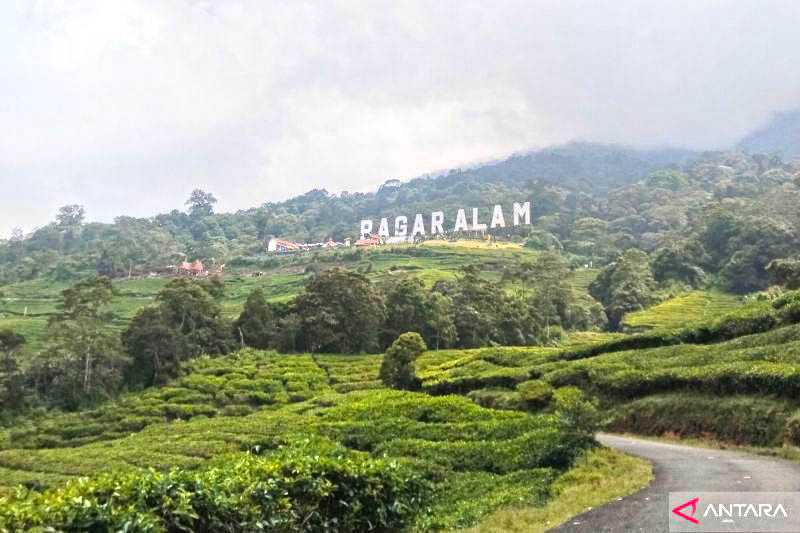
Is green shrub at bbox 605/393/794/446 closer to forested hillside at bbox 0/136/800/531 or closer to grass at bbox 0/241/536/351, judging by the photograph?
forested hillside at bbox 0/136/800/531

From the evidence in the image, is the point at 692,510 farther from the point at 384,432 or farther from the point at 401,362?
the point at 401,362

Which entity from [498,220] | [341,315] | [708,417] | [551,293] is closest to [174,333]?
[341,315]

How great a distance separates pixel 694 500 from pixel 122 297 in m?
83.6

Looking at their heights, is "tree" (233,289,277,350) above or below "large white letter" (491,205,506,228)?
below

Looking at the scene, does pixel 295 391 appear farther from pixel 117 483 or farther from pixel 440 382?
pixel 117 483

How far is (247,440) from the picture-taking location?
25.5 meters

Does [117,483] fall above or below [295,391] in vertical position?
above

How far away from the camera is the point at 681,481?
1212 centimetres

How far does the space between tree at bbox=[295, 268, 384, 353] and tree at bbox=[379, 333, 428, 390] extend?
13.6 metres

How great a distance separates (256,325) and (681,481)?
45103 millimetres

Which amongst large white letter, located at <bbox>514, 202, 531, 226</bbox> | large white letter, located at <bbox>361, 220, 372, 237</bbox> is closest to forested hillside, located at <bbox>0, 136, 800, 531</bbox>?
large white letter, located at <bbox>514, 202, 531, 226</bbox>

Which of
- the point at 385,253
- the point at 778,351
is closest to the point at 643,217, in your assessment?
the point at 385,253

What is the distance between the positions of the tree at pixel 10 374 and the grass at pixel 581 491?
1470 inches

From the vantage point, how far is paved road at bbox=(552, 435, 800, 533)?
9.68 m
